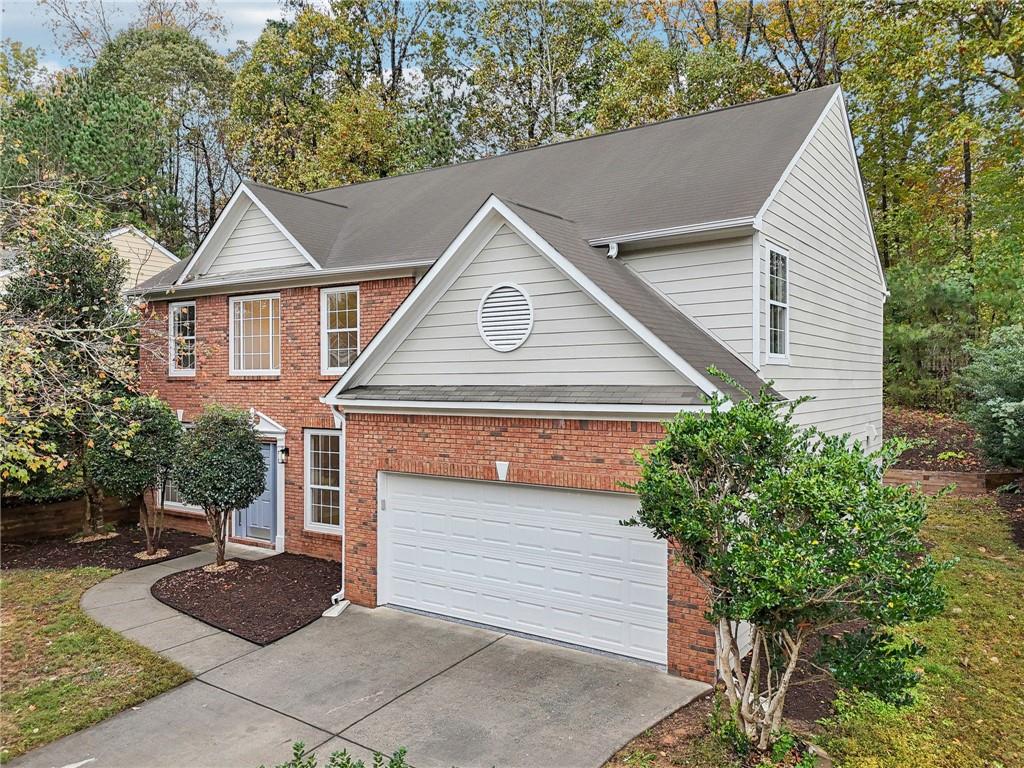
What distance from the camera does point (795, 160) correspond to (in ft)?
32.7

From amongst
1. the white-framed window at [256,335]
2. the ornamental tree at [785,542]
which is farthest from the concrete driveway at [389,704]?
the white-framed window at [256,335]

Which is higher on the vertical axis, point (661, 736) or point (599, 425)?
point (599, 425)

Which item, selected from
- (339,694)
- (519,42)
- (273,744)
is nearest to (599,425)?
(339,694)

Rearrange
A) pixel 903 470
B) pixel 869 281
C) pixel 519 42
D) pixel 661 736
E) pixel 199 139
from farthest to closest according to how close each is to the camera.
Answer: pixel 199 139
pixel 519 42
pixel 903 470
pixel 869 281
pixel 661 736

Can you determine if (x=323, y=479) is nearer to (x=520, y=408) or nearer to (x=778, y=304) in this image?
(x=520, y=408)

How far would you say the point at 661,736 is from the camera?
6305mm

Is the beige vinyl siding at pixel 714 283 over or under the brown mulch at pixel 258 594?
over

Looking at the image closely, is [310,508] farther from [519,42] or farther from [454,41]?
[454,41]

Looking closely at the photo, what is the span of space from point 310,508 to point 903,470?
13.9 meters

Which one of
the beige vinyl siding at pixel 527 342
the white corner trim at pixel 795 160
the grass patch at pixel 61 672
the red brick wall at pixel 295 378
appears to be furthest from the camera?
the red brick wall at pixel 295 378

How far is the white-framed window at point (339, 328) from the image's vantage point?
1305 cm

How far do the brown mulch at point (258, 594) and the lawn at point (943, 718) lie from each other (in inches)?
218

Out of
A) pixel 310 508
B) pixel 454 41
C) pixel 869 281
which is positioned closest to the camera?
pixel 310 508

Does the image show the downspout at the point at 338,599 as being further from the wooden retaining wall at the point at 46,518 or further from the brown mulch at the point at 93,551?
the wooden retaining wall at the point at 46,518
